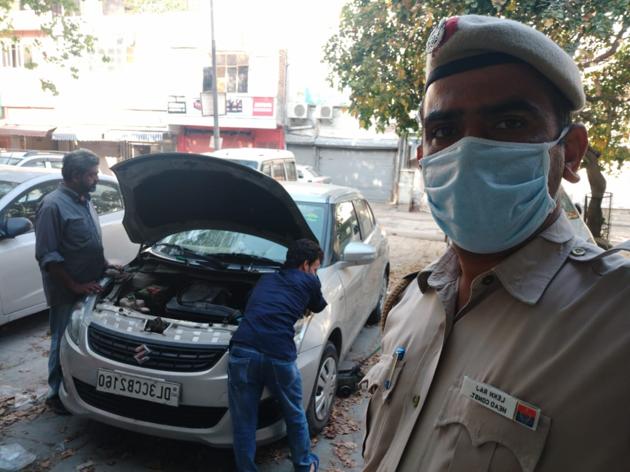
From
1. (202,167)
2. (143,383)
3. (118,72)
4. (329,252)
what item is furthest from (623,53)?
(118,72)

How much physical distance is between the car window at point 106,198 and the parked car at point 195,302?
267 centimetres

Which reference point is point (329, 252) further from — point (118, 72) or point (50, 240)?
point (118, 72)

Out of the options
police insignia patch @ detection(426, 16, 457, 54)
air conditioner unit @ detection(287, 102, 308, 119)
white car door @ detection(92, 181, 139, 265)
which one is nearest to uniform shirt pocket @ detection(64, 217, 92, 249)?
white car door @ detection(92, 181, 139, 265)

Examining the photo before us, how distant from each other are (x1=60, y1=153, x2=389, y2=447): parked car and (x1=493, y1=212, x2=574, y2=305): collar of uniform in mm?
2155

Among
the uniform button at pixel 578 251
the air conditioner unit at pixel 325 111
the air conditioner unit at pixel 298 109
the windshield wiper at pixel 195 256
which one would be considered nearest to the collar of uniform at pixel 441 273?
the uniform button at pixel 578 251

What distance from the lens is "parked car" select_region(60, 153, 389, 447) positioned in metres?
2.83

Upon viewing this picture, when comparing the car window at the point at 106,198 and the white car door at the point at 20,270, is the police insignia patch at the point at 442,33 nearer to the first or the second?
the white car door at the point at 20,270

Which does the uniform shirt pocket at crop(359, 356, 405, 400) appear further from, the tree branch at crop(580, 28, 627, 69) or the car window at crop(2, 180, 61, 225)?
the tree branch at crop(580, 28, 627, 69)

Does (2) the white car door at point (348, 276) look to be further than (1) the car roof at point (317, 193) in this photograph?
No

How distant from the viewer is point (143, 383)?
281cm

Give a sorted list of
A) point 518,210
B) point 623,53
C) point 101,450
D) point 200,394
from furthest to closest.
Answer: point 623,53 < point 101,450 < point 200,394 < point 518,210

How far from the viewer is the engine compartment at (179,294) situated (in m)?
3.28

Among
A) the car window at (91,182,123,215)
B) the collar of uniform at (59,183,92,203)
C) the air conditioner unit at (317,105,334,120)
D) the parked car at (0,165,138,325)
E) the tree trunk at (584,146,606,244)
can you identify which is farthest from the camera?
the air conditioner unit at (317,105,334,120)

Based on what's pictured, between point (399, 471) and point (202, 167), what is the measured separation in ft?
8.67
